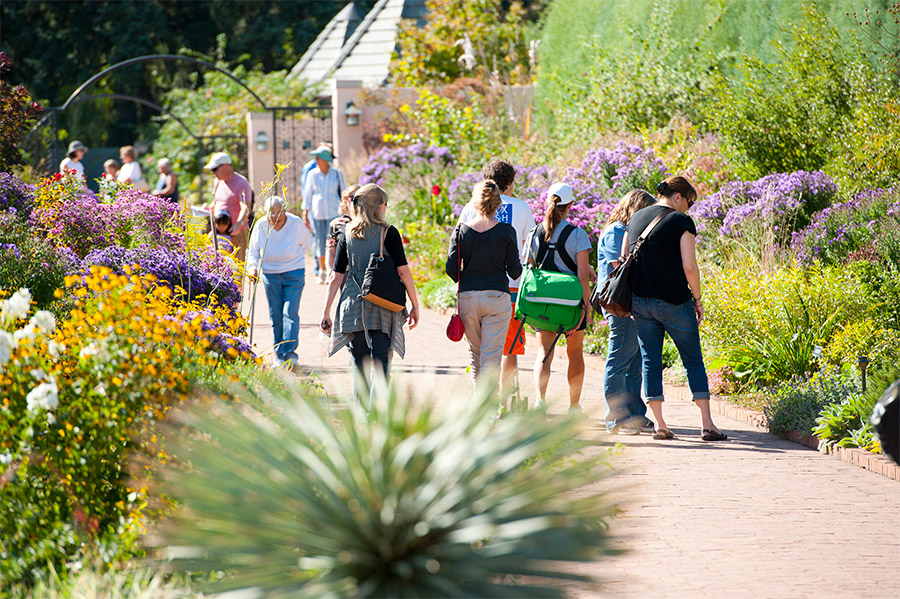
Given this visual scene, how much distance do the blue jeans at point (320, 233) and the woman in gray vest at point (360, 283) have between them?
8.03 metres

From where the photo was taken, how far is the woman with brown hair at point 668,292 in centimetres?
704

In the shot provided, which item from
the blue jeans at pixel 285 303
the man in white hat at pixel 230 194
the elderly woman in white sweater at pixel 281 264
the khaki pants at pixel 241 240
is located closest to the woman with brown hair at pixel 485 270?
the elderly woman in white sweater at pixel 281 264

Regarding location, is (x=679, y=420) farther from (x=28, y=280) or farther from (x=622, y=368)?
(x=28, y=280)

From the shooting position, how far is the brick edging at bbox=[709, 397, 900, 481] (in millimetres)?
6568

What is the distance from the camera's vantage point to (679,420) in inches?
318

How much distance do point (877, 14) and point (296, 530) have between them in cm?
1180

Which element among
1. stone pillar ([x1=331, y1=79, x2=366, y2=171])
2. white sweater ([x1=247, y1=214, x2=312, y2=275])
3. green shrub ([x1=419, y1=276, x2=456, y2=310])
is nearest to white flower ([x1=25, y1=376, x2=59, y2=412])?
white sweater ([x1=247, y1=214, x2=312, y2=275])

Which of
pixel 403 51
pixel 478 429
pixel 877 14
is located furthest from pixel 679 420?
pixel 403 51

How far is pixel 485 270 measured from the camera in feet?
23.5

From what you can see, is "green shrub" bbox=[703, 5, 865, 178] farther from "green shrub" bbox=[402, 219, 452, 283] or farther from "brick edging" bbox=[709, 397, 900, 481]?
"brick edging" bbox=[709, 397, 900, 481]

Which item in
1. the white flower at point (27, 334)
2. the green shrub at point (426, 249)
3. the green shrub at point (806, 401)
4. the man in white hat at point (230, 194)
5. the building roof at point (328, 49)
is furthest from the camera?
the building roof at point (328, 49)

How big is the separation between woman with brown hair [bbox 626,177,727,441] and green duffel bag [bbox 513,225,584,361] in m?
0.41

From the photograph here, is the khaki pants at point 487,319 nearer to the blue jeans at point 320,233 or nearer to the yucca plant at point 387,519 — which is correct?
the yucca plant at point 387,519

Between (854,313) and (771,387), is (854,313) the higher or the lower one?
the higher one
